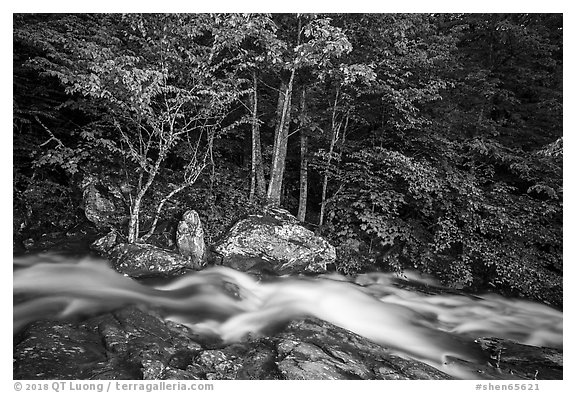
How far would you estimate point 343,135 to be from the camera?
648cm

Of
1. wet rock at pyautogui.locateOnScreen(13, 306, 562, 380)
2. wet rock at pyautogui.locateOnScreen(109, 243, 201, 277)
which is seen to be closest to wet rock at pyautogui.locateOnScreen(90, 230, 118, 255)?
wet rock at pyautogui.locateOnScreen(109, 243, 201, 277)

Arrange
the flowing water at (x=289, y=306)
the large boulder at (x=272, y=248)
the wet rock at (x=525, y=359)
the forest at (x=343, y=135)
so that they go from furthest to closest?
the large boulder at (x=272, y=248) < the forest at (x=343, y=135) < the flowing water at (x=289, y=306) < the wet rock at (x=525, y=359)

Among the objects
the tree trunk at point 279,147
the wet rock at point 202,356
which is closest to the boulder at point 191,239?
the wet rock at point 202,356

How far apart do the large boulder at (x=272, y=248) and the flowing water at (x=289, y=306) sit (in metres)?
0.20

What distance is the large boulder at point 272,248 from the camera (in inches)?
203

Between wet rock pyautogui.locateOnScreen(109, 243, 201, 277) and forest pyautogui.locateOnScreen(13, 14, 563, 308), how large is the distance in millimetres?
293

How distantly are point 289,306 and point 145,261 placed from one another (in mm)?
2250

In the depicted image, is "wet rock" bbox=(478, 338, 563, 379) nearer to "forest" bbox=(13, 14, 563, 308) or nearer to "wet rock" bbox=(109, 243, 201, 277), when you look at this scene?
"forest" bbox=(13, 14, 563, 308)

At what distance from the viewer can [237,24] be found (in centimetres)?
484

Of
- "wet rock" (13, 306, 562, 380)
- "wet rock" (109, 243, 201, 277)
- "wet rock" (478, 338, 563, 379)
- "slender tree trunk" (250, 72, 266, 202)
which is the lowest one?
"wet rock" (478, 338, 563, 379)

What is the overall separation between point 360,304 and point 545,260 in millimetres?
3667

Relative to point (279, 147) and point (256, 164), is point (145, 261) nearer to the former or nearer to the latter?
point (256, 164)

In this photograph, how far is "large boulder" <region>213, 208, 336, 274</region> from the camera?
5148 mm

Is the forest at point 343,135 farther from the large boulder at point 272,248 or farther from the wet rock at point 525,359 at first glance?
the wet rock at point 525,359
